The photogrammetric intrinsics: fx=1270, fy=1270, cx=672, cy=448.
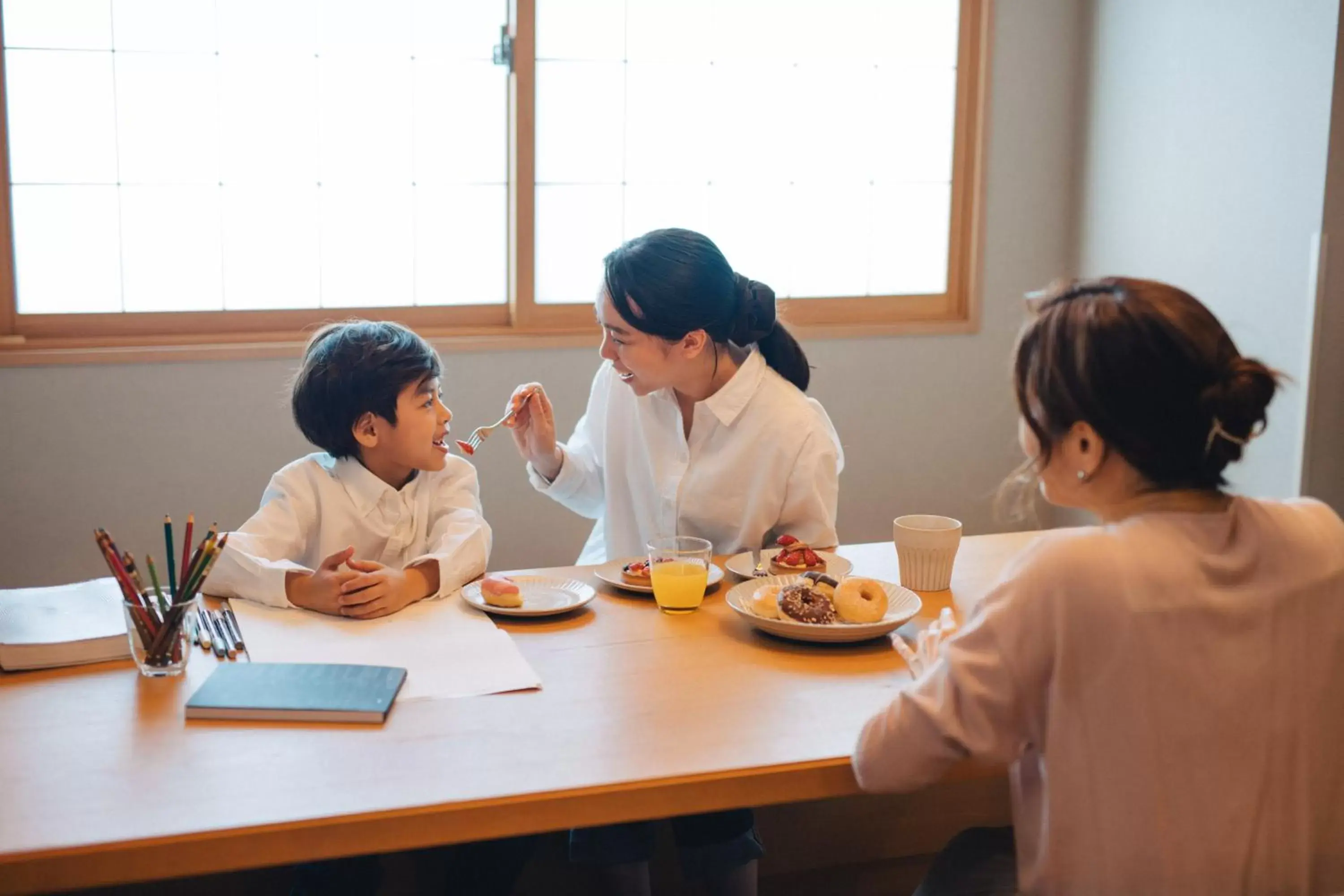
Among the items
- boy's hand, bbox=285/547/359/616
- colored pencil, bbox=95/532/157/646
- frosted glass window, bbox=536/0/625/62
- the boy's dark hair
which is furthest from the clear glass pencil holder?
frosted glass window, bbox=536/0/625/62

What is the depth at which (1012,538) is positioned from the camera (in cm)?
209

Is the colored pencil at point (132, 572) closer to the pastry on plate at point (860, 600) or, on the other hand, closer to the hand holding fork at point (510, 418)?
the hand holding fork at point (510, 418)

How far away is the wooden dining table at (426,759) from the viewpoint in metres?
1.08

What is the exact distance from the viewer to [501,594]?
1.67 meters

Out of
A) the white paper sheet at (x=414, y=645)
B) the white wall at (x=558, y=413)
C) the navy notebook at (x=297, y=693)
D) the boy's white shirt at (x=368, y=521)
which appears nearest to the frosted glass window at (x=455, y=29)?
the white wall at (x=558, y=413)

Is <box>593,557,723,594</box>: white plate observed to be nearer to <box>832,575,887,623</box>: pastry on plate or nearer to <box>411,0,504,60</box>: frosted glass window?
<box>832,575,887,623</box>: pastry on plate

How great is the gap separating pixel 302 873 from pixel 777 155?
8.42ft

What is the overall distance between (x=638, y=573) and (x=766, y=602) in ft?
0.81

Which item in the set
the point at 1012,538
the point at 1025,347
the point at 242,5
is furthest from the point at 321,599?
the point at 242,5

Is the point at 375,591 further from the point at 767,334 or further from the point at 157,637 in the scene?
the point at 767,334

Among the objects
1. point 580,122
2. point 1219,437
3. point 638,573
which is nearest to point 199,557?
point 638,573

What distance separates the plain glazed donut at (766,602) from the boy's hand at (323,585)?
0.51 m

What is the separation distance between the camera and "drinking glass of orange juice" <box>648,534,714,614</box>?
167 centimetres

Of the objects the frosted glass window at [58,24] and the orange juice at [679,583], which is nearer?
the orange juice at [679,583]
